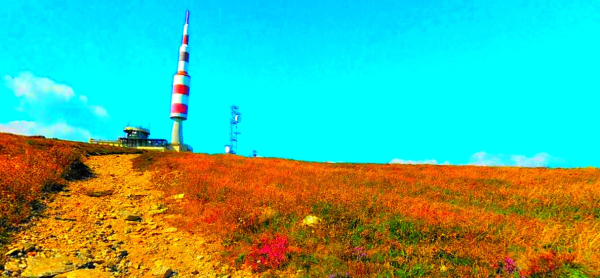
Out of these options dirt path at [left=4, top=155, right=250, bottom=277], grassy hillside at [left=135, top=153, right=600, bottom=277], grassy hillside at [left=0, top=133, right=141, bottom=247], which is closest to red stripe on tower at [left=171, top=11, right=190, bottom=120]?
grassy hillside at [left=0, top=133, right=141, bottom=247]

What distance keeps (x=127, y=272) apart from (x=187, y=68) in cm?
8323

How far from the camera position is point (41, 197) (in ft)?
47.6

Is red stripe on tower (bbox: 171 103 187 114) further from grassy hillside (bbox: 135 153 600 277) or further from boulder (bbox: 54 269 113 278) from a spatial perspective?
boulder (bbox: 54 269 113 278)

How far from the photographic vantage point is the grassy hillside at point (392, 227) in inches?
339

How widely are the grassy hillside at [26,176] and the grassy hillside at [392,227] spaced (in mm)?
4885

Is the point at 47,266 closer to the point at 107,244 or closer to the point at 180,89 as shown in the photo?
the point at 107,244

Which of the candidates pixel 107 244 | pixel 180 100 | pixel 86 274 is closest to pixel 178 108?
pixel 180 100

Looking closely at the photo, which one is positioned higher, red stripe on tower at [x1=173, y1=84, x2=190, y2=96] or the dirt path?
red stripe on tower at [x1=173, y1=84, x2=190, y2=96]

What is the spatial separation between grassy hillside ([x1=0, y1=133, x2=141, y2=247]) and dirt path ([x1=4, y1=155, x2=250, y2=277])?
1.88 ft

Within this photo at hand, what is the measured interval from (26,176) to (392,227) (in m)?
15.2

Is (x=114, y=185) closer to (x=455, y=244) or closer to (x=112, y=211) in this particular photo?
(x=112, y=211)

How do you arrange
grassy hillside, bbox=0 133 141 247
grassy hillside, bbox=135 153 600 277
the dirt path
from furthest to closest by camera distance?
grassy hillside, bbox=0 133 141 247 → the dirt path → grassy hillside, bbox=135 153 600 277

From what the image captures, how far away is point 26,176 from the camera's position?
15.9 m

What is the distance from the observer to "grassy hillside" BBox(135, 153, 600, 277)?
862 cm
